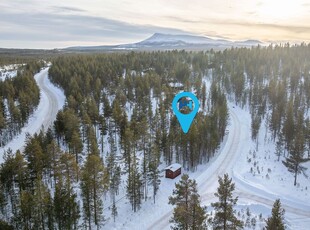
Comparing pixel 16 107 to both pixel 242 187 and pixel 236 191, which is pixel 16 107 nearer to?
pixel 236 191

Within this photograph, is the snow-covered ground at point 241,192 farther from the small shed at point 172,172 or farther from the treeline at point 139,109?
the treeline at point 139,109

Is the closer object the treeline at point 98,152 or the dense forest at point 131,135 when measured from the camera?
the treeline at point 98,152

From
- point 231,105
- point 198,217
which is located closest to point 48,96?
point 231,105

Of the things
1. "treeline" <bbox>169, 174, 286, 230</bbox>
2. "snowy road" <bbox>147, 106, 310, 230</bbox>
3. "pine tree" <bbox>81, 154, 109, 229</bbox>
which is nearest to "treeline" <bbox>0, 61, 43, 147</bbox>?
"pine tree" <bbox>81, 154, 109, 229</bbox>

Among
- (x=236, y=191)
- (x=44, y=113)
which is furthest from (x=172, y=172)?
(x=44, y=113)

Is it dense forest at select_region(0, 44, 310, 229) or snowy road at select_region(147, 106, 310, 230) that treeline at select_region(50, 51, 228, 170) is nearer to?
dense forest at select_region(0, 44, 310, 229)

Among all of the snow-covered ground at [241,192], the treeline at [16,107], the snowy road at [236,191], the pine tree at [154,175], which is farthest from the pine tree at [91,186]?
the treeline at [16,107]

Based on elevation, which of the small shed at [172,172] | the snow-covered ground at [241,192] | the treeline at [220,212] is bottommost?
the snow-covered ground at [241,192]
